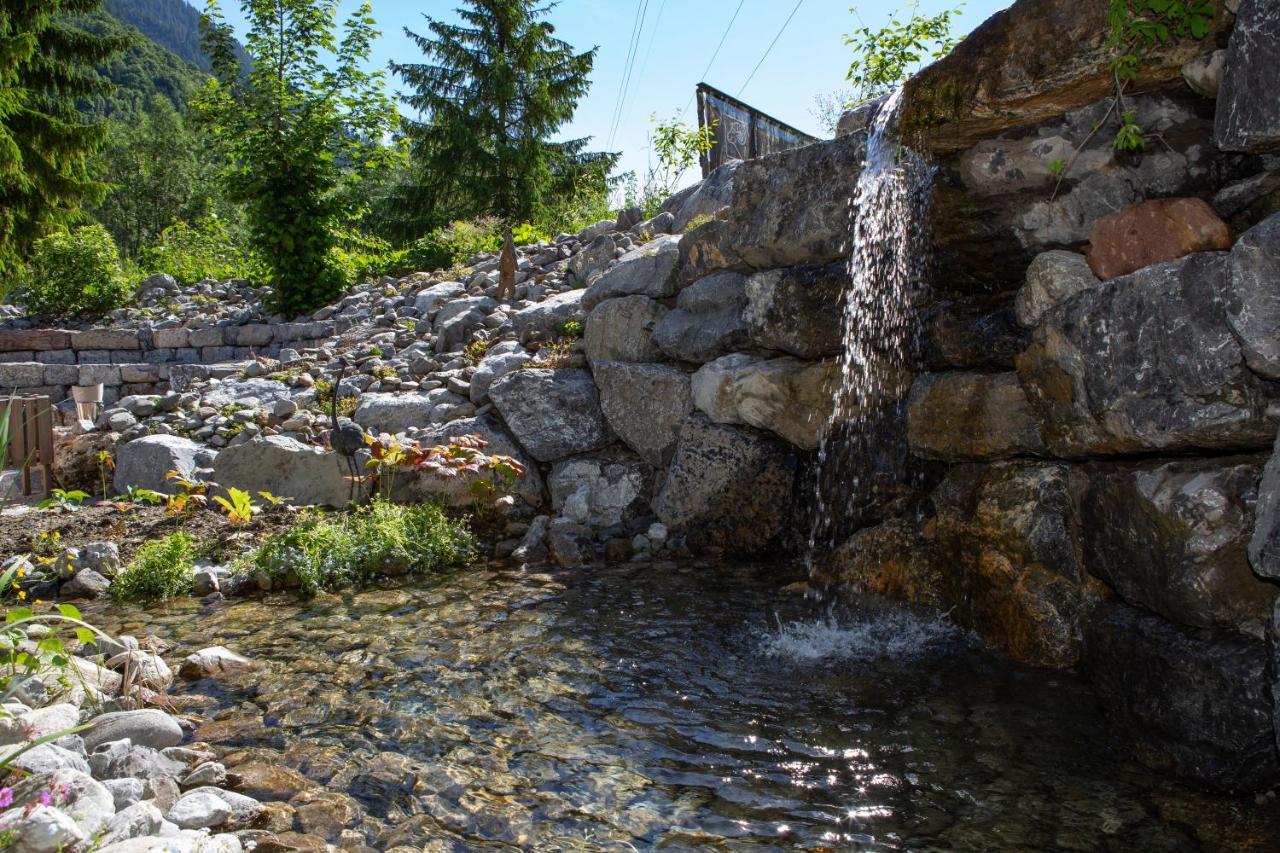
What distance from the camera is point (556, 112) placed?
883 inches

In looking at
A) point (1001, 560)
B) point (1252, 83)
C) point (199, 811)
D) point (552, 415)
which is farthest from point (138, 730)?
point (1252, 83)

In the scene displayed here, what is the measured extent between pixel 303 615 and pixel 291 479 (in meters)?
2.27

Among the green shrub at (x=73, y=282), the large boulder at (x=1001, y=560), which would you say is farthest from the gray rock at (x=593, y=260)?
the green shrub at (x=73, y=282)

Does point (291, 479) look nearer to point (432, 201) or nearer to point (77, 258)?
point (77, 258)

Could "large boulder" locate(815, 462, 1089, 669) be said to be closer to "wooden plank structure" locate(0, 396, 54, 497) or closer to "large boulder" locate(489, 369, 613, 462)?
"large boulder" locate(489, 369, 613, 462)

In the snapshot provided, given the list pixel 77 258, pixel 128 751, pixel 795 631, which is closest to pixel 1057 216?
pixel 795 631

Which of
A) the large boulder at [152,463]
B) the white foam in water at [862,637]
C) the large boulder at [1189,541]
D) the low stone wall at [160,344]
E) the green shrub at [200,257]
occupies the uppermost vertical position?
the green shrub at [200,257]

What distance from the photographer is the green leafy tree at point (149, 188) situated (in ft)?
127

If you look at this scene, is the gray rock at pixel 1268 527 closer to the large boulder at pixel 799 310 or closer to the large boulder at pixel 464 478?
the large boulder at pixel 799 310

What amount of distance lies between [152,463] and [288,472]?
1332 millimetres

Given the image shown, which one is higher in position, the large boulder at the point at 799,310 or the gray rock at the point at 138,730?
the large boulder at the point at 799,310

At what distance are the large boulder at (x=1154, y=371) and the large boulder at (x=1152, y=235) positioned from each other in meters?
0.19

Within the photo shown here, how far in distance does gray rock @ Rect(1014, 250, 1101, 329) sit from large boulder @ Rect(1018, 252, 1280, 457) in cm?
22

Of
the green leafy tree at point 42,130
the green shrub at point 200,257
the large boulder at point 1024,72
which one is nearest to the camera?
the large boulder at point 1024,72
